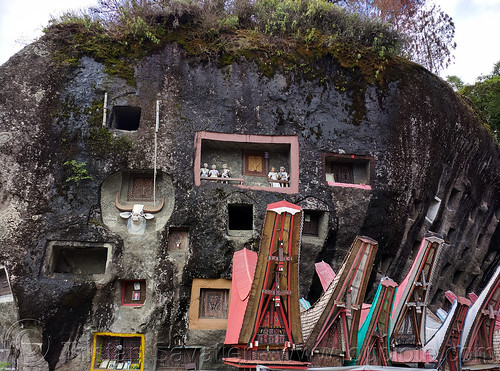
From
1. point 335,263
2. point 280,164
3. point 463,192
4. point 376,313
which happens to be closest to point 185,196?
point 280,164

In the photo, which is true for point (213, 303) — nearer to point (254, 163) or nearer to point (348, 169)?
point (254, 163)

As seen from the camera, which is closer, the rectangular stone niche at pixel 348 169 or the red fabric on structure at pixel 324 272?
the red fabric on structure at pixel 324 272

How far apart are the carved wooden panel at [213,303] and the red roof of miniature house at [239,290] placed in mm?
2346

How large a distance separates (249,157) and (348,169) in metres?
3.18

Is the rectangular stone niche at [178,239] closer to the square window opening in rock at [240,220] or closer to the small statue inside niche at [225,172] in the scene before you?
the square window opening in rock at [240,220]

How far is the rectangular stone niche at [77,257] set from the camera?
1298cm

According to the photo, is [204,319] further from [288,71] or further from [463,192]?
[463,192]

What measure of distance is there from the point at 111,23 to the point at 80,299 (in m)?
8.57

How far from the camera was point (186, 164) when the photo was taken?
1391 cm

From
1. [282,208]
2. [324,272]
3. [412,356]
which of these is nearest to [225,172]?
[324,272]

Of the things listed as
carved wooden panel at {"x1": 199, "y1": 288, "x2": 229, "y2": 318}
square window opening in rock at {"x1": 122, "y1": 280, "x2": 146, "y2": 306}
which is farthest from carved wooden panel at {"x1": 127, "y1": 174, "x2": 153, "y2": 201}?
carved wooden panel at {"x1": 199, "y1": 288, "x2": 229, "y2": 318}

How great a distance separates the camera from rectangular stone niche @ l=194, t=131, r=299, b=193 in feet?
46.6

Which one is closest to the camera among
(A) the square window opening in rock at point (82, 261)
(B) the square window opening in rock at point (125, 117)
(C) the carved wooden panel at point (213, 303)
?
(C) the carved wooden panel at point (213, 303)

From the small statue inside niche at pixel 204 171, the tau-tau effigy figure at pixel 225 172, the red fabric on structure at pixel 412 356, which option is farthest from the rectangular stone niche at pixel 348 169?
the red fabric on structure at pixel 412 356
